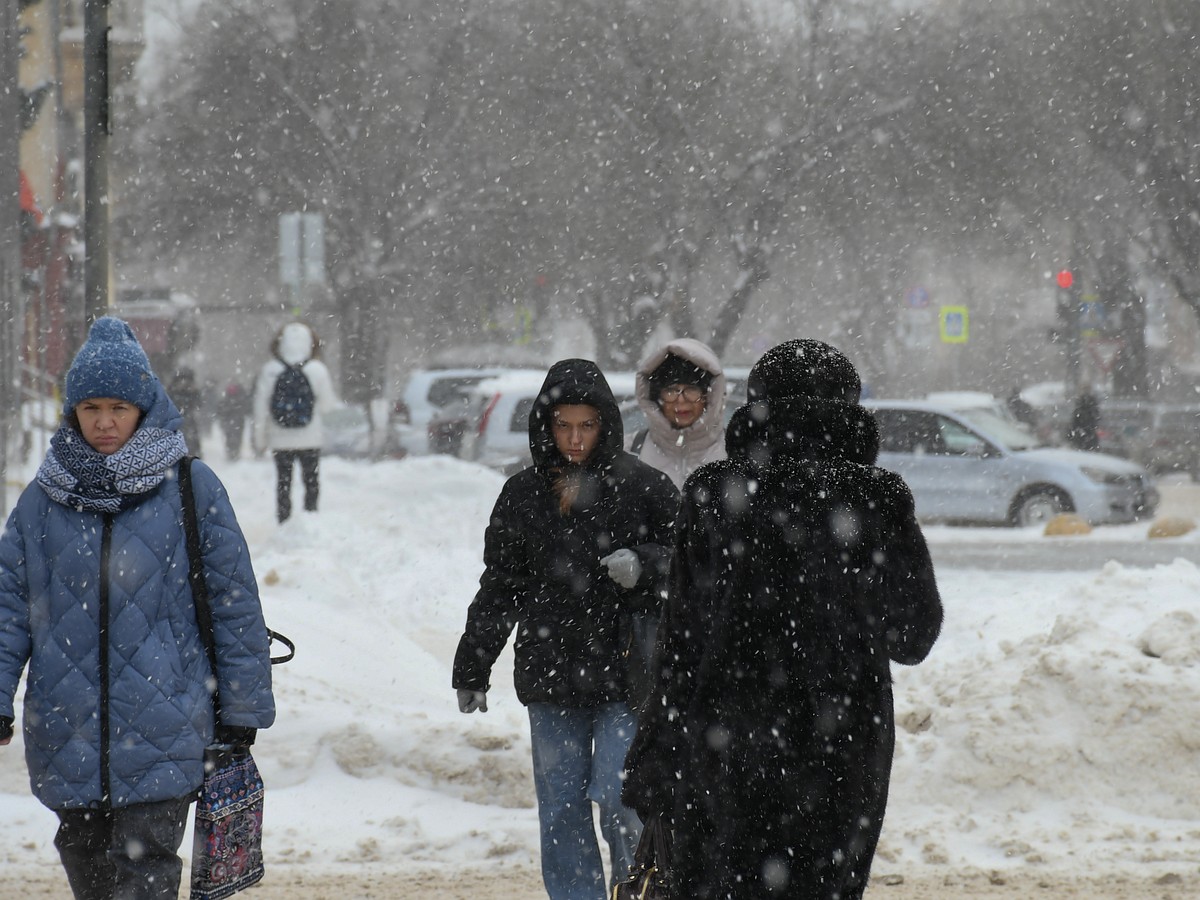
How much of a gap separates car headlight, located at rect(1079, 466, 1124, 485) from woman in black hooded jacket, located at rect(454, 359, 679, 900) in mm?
14582

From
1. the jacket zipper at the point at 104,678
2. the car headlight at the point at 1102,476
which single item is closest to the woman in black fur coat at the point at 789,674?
the jacket zipper at the point at 104,678

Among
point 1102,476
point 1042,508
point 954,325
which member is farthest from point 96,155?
point 954,325

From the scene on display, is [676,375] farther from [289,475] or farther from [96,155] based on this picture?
[289,475]

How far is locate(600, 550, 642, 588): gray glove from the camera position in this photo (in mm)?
3988

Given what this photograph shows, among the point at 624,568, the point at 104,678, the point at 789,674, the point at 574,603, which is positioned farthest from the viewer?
the point at 574,603

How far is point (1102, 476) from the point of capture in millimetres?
17906

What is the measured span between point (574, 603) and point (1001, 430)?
49.3 ft

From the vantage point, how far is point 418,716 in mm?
6582

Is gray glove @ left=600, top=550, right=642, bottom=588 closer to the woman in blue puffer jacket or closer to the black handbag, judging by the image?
the woman in blue puffer jacket

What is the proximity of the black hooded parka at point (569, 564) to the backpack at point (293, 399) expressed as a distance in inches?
380

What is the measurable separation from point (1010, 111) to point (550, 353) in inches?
767

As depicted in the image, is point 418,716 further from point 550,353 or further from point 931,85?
point 550,353

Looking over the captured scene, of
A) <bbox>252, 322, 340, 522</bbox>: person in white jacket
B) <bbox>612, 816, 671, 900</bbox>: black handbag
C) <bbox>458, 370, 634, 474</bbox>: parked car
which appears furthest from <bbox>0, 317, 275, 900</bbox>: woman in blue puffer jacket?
<bbox>458, 370, 634, 474</bbox>: parked car

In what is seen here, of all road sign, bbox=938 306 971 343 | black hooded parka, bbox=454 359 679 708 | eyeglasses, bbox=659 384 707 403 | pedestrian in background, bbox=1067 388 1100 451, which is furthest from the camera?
road sign, bbox=938 306 971 343
